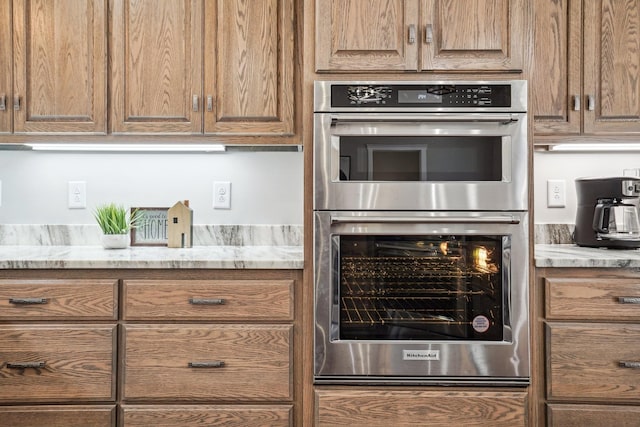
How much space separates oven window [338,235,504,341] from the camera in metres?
1.58

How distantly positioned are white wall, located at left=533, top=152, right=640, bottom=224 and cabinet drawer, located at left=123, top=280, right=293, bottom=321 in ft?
4.69

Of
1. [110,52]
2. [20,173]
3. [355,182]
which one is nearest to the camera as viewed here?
[355,182]

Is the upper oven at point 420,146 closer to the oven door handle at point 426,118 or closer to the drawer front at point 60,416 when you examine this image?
the oven door handle at point 426,118

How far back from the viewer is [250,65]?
73.6 inches

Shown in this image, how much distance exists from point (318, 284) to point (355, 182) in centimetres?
38

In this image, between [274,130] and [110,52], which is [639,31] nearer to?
[274,130]

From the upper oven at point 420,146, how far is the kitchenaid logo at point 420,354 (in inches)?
20.0

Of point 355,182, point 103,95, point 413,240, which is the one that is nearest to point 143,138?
point 103,95

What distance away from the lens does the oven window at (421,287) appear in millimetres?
1585

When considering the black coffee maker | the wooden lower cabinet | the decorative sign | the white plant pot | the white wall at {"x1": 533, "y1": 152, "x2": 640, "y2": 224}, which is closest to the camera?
the wooden lower cabinet

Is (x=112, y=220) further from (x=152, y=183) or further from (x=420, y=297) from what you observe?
(x=420, y=297)

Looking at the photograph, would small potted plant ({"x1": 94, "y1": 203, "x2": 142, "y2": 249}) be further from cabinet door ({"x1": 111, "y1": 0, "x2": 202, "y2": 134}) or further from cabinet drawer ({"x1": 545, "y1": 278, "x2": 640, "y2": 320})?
cabinet drawer ({"x1": 545, "y1": 278, "x2": 640, "y2": 320})

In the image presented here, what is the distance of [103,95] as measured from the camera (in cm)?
187

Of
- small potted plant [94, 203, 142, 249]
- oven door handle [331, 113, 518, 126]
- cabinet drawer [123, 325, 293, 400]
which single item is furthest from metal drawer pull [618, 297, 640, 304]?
small potted plant [94, 203, 142, 249]
